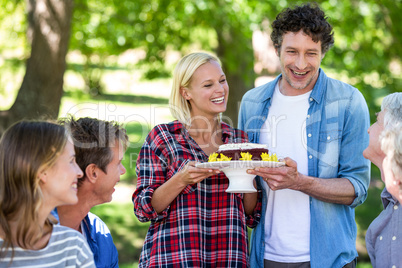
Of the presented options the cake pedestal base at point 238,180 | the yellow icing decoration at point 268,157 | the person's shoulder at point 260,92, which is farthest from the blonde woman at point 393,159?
the person's shoulder at point 260,92

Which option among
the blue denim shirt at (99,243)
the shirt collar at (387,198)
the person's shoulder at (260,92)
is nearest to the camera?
the shirt collar at (387,198)

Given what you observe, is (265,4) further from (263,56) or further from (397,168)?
(397,168)

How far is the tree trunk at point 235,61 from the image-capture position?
364 inches

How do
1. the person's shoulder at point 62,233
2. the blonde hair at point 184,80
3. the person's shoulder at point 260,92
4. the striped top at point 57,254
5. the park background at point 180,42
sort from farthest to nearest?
the park background at point 180,42, the person's shoulder at point 260,92, the blonde hair at point 184,80, the person's shoulder at point 62,233, the striped top at point 57,254

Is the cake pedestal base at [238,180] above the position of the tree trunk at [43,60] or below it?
below

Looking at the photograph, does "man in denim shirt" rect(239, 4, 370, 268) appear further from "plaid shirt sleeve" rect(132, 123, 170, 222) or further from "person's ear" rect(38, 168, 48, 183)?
"person's ear" rect(38, 168, 48, 183)

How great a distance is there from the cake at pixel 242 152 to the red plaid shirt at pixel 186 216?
0.63 feet

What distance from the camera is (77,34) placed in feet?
41.9

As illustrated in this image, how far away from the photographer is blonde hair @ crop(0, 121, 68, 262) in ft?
8.21

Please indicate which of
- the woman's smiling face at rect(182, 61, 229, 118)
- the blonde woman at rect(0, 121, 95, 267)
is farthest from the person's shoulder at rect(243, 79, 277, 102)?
the blonde woman at rect(0, 121, 95, 267)

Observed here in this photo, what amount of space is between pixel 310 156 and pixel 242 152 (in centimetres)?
57

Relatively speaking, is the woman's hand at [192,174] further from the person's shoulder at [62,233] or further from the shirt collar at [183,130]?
the person's shoulder at [62,233]

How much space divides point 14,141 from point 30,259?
603 mm

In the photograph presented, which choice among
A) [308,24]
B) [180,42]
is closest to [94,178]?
[308,24]
